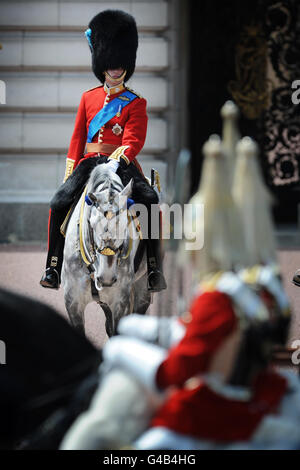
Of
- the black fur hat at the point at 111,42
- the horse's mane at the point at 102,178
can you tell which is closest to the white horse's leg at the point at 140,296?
the horse's mane at the point at 102,178

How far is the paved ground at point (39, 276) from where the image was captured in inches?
262

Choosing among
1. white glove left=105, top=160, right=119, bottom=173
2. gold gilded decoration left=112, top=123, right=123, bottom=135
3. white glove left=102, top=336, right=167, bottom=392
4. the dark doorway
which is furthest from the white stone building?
white glove left=102, top=336, right=167, bottom=392

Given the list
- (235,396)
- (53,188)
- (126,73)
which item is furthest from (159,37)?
(235,396)

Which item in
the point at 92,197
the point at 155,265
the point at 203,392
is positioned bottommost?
the point at 203,392

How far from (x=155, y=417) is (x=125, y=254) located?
105 inches

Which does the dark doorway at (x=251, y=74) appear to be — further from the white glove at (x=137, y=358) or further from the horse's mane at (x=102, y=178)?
the white glove at (x=137, y=358)

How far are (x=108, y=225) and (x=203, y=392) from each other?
2.50 meters

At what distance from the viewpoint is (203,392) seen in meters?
2.21

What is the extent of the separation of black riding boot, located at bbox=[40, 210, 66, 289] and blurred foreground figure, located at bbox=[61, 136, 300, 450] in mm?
3027

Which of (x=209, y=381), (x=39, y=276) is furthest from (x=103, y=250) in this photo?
(x=39, y=276)

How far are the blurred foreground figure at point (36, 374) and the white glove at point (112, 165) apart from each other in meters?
2.49

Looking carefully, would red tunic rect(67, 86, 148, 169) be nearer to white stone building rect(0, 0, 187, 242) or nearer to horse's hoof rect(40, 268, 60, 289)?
horse's hoof rect(40, 268, 60, 289)

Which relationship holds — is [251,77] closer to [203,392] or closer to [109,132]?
[109,132]
